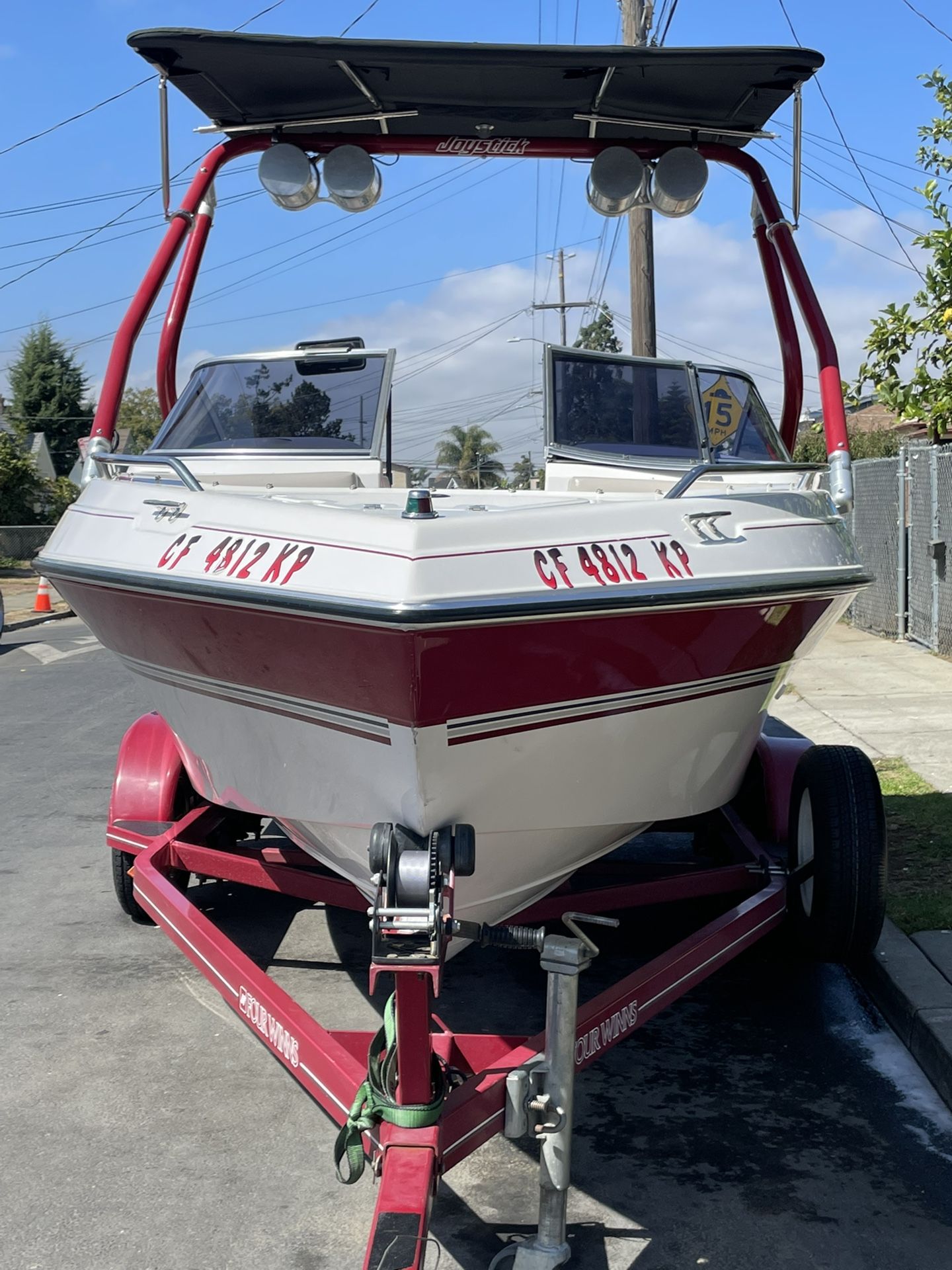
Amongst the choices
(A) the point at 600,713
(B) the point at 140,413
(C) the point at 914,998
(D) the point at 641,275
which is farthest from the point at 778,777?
(B) the point at 140,413

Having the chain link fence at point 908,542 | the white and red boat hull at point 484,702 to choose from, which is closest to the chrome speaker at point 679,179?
the white and red boat hull at point 484,702

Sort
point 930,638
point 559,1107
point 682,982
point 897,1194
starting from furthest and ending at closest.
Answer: point 930,638 < point 682,982 < point 897,1194 < point 559,1107

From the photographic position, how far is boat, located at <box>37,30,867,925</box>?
3.06m

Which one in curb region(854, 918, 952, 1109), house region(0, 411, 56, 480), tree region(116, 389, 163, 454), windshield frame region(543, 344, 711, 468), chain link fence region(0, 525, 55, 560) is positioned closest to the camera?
curb region(854, 918, 952, 1109)

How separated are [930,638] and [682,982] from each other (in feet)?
30.1

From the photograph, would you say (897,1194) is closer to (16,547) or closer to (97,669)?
(97,669)

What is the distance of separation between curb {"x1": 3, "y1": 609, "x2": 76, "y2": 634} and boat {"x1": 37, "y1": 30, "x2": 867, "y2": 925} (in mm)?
13218

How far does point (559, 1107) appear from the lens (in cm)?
284

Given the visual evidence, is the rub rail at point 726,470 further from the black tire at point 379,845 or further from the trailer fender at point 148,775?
the trailer fender at point 148,775

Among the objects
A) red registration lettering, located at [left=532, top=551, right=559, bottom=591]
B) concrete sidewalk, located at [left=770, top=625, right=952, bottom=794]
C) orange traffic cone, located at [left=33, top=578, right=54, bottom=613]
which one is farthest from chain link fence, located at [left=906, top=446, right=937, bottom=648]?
orange traffic cone, located at [left=33, top=578, right=54, bottom=613]

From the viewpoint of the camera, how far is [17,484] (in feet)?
101

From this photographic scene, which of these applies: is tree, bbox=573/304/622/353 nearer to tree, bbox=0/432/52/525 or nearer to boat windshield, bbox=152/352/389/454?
tree, bbox=0/432/52/525

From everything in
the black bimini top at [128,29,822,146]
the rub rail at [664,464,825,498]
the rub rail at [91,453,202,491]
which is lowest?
the rub rail at [664,464,825,498]

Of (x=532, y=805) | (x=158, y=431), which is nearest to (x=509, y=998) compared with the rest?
(x=532, y=805)
